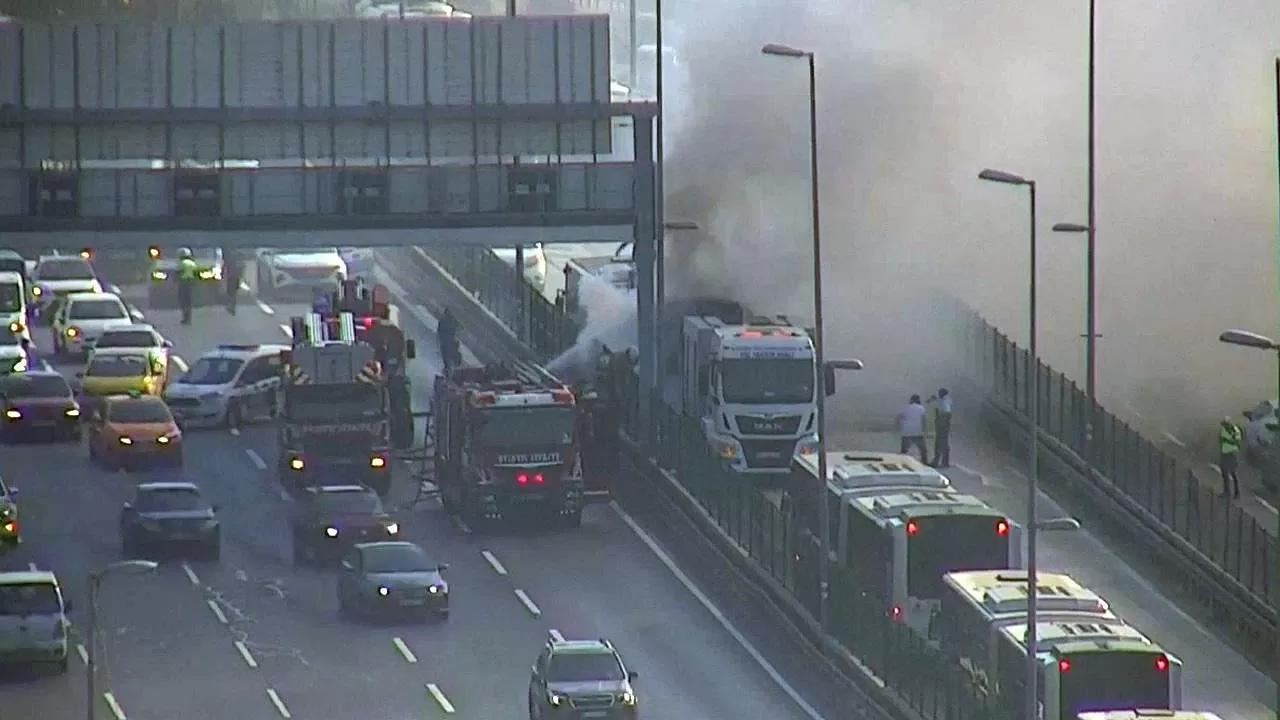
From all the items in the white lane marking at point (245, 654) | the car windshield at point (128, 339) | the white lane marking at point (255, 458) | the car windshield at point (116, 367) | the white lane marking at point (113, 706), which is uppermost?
the car windshield at point (128, 339)

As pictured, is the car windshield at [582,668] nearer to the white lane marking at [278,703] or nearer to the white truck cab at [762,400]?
the white lane marking at [278,703]

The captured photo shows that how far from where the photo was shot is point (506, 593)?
53438mm

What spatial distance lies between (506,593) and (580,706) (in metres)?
8.58

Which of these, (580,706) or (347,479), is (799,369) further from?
(580,706)

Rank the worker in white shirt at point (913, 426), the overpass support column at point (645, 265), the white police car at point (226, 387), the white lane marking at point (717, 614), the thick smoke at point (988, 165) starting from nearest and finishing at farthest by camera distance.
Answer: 1. the white lane marking at point (717, 614)
2. the worker in white shirt at point (913, 426)
3. the overpass support column at point (645, 265)
4. the white police car at point (226, 387)
5. the thick smoke at point (988, 165)

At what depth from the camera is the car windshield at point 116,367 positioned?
66.2 meters

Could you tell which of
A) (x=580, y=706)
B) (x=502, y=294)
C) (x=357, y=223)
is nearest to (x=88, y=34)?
(x=357, y=223)

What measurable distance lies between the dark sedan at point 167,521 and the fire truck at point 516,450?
4.36 m

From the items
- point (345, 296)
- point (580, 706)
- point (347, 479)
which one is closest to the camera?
point (580, 706)

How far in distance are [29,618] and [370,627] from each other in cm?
543

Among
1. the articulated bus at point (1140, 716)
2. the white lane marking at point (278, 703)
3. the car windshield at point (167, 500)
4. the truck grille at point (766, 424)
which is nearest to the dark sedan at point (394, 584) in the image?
the white lane marking at point (278, 703)

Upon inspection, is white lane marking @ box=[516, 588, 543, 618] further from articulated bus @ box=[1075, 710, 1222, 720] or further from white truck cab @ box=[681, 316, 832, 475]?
articulated bus @ box=[1075, 710, 1222, 720]

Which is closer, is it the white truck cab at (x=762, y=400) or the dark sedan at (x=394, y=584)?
the dark sedan at (x=394, y=584)

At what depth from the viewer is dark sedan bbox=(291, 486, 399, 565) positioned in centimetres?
5478
